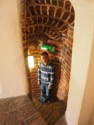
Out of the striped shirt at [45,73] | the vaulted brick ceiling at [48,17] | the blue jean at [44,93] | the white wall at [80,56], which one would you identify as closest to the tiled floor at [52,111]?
the blue jean at [44,93]

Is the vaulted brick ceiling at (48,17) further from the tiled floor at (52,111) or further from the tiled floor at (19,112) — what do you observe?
the tiled floor at (52,111)

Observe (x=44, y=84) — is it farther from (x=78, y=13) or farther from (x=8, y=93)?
(x=78, y=13)

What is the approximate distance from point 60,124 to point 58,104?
0.69m

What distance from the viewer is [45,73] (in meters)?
3.18

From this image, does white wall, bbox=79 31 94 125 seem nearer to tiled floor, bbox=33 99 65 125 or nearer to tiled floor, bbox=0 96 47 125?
tiled floor, bbox=0 96 47 125

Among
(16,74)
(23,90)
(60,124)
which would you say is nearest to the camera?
(16,74)

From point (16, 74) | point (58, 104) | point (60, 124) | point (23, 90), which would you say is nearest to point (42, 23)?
point (16, 74)

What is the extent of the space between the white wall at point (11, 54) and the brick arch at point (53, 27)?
121 mm

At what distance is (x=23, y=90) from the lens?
86.2 inches

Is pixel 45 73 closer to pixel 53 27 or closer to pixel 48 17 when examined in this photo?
pixel 53 27

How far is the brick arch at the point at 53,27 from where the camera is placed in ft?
5.85

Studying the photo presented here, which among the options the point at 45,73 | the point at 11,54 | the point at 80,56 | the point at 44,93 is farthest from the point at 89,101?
the point at 44,93

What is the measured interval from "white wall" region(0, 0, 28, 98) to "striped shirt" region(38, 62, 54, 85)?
86cm

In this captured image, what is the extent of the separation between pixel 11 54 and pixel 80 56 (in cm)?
75
